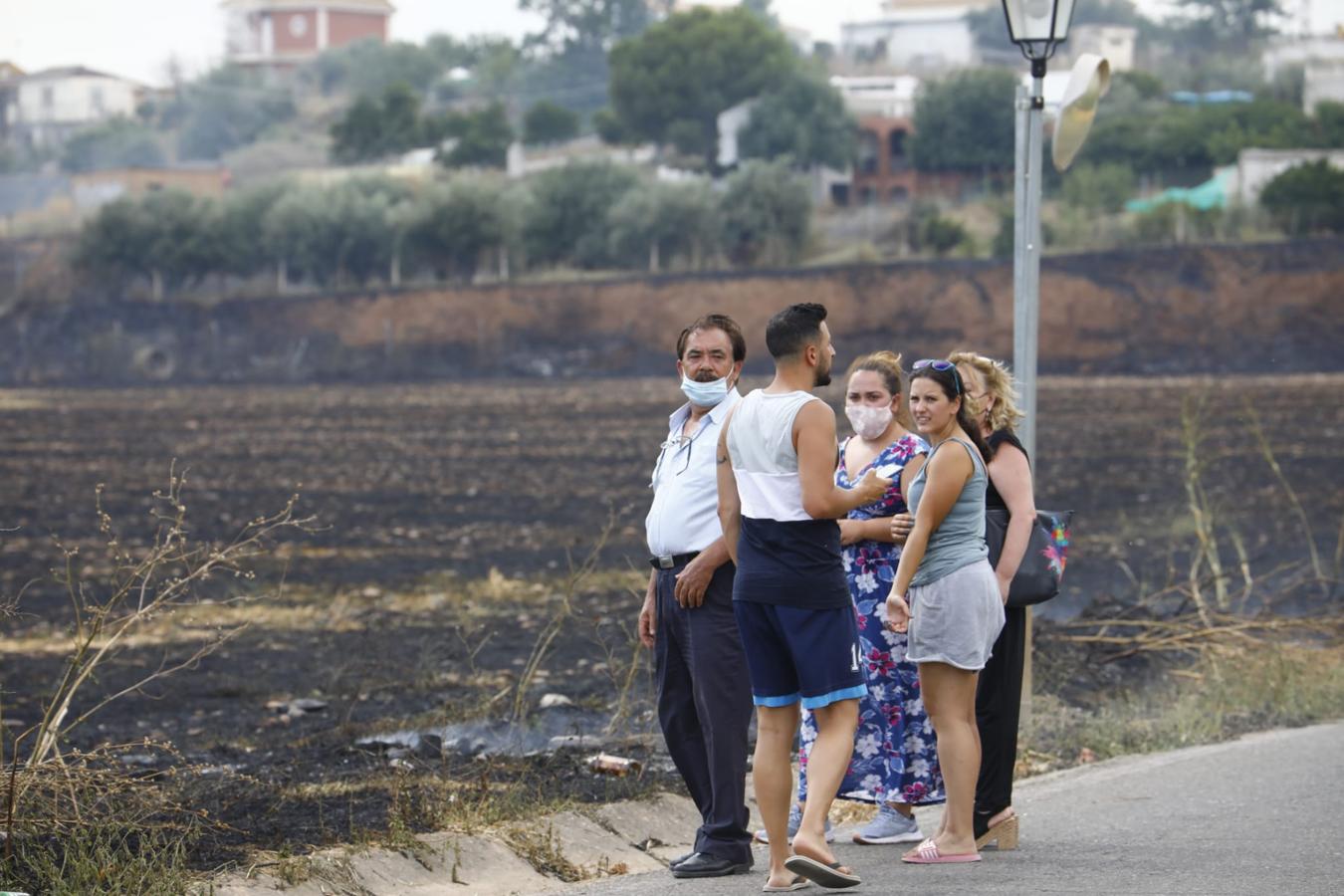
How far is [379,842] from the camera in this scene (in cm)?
668

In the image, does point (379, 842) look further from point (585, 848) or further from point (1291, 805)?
point (1291, 805)

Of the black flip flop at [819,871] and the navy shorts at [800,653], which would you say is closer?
the black flip flop at [819,871]

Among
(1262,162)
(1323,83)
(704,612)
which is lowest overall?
(704,612)

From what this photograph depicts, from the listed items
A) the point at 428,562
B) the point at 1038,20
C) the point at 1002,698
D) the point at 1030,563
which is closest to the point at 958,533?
the point at 1030,563

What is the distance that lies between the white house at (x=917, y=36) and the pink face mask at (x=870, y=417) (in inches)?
4596

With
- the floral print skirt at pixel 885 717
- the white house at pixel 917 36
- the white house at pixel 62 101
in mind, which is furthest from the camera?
the white house at pixel 62 101

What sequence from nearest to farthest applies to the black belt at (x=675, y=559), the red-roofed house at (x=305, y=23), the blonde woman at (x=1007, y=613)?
the black belt at (x=675, y=559) < the blonde woman at (x=1007, y=613) < the red-roofed house at (x=305, y=23)

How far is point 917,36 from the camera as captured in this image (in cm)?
13300

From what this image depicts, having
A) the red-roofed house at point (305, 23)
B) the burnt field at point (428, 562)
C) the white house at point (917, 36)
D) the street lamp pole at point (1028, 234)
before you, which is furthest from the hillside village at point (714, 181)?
the street lamp pole at point (1028, 234)

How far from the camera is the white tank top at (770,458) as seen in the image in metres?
5.96

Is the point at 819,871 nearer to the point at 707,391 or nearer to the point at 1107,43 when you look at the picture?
the point at 707,391

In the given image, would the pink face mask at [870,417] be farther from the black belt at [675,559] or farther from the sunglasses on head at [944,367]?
the black belt at [675,559]

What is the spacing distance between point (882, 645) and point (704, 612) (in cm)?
88

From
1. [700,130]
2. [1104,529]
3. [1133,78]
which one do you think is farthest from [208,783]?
[1133,78]
